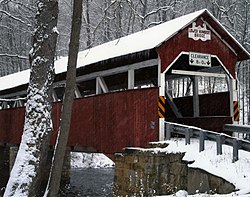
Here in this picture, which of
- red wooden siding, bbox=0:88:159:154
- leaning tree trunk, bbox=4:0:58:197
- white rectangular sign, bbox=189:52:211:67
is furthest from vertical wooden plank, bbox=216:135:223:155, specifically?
leaning tree trunk, bbox=4:0:58:197

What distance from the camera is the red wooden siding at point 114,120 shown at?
9766 millimetres

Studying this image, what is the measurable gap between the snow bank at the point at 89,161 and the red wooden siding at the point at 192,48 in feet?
52.8

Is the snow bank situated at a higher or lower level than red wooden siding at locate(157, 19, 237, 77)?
lower

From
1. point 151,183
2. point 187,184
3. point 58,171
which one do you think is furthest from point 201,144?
point 58,171

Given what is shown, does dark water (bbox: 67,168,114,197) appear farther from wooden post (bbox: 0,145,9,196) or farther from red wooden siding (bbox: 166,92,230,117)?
red wooden siding (bbox: 166,92,230,117)

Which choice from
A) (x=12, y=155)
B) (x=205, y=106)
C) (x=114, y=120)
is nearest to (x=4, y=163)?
(x=12, y=155)

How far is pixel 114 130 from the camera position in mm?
10867

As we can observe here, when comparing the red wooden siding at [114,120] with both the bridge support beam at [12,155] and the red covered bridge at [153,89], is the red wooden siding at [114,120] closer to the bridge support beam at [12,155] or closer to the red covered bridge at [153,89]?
the red covered bridge at [153,89]

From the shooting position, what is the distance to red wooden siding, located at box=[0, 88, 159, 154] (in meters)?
9.77

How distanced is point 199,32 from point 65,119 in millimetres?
4776

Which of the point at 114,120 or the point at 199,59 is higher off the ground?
the point at 199,59

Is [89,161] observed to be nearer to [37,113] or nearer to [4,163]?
[4,163]

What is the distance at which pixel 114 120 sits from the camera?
1094 cm

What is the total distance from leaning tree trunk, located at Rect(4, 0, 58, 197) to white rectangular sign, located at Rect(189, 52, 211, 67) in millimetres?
3904
